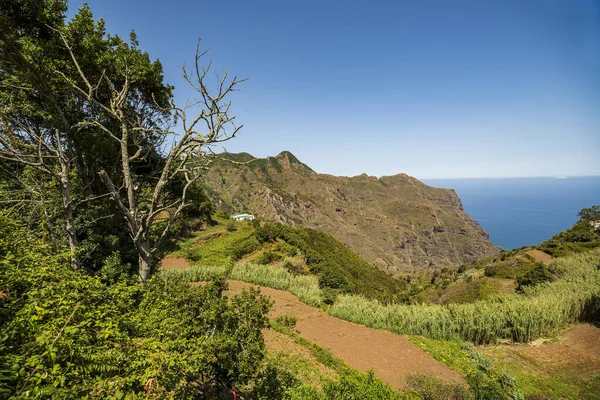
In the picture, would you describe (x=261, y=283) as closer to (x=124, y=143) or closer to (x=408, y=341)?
(x=408, y=341)

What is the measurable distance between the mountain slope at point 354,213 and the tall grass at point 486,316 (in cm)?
7286

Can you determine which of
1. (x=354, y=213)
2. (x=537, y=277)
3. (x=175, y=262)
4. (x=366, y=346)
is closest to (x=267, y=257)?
(x=175, y=262)

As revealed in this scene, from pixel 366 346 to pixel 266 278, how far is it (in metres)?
6.62

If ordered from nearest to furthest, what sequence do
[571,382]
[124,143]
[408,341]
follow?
[124,143] < [571,382] < [408,341]

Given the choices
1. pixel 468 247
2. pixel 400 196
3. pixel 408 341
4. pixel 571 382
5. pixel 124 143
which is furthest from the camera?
pixel 400 196

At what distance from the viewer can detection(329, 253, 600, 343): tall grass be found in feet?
31.1

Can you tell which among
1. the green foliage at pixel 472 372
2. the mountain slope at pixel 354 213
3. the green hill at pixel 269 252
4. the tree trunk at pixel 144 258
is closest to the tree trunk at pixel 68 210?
the tree trunk at pixel 144 258

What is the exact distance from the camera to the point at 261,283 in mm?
13250

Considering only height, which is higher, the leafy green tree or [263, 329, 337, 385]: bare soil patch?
the leafy green tree

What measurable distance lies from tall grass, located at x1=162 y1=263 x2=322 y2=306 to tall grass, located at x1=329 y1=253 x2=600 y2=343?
1.78 m

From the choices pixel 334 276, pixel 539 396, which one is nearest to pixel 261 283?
pixel 334 276

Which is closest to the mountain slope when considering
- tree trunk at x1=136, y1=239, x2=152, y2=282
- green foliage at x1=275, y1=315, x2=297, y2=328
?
green foliage at x1=275, y1=315, x2=297, y2=328

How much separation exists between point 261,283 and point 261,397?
9.60 metres

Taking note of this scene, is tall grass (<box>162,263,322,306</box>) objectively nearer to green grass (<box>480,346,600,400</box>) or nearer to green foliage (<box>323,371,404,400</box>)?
green grass (<box>480,346,600,400</box>)
